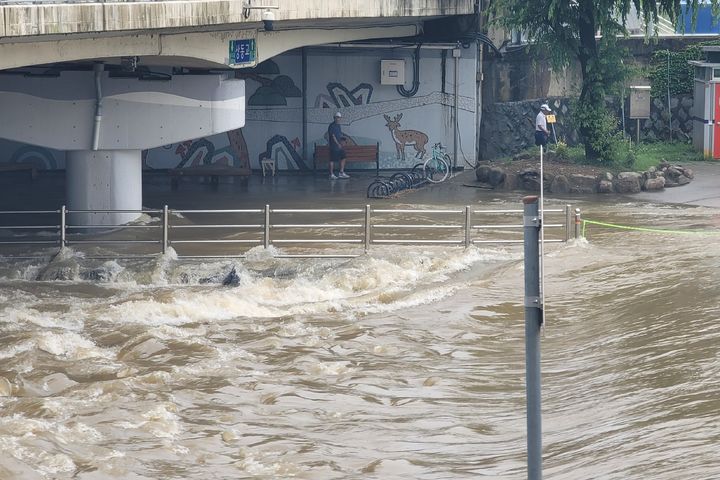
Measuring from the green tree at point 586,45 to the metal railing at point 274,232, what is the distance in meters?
6.66

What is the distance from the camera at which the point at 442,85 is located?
38188 millimetres

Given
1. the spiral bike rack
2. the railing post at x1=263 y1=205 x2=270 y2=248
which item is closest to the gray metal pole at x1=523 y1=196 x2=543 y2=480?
the railing post at x1=263 y1=205 x2=270 y2=248

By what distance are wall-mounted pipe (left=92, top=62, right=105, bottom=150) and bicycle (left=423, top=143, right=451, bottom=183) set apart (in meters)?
11.9

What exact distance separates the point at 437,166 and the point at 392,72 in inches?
128

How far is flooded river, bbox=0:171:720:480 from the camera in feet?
40.1

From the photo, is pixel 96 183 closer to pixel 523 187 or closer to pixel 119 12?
pixel 119 12

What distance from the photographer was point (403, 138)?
38.3 metres

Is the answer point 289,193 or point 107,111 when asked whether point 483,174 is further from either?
point 107,111

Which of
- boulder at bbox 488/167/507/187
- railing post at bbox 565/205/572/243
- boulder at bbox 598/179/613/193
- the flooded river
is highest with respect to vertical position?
boulder at bbox 488/167/507/187

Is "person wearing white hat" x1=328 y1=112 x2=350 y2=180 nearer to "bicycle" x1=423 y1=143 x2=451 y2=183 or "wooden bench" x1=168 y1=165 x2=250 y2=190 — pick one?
"bicycle" x1=423 y1=143 x2=451 y2=183

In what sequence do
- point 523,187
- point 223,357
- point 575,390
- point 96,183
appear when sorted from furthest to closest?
1. point 523,187
2. point 96,183
3. point 223,357
4. point 575,390

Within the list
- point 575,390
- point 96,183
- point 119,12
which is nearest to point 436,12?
point 96,183

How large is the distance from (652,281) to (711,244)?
3.37 meters

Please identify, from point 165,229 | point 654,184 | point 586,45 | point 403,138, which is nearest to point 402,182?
point 403,138
